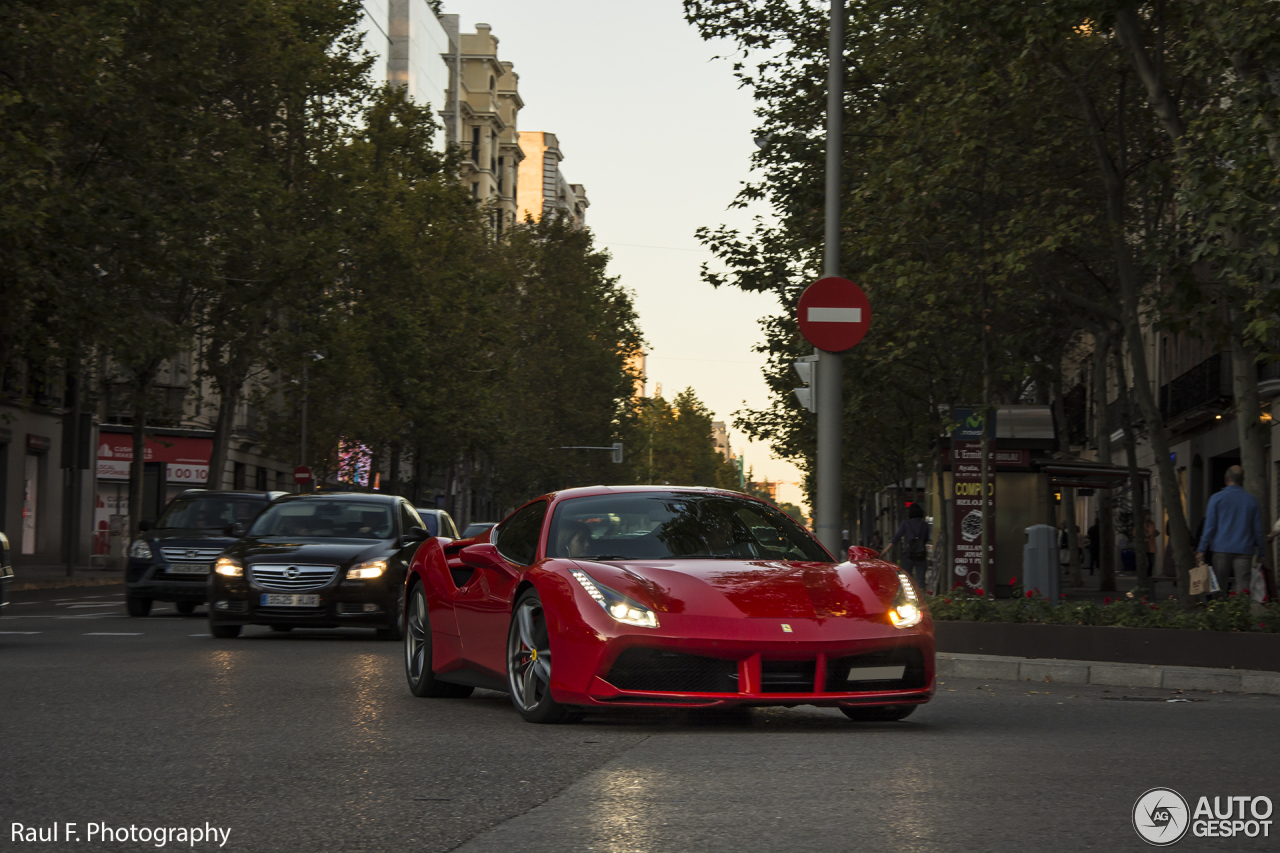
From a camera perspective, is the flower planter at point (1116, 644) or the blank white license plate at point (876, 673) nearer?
the blank white license plate at point (876, 673)

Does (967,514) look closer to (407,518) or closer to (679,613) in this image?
(407,518)

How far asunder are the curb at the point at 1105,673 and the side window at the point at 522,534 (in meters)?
5.47

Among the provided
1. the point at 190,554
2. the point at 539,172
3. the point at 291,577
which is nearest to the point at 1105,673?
the point at 291,577

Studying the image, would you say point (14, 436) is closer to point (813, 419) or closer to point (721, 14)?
point (813, 419)

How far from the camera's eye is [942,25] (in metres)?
20.0

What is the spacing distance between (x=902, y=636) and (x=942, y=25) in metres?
12.1

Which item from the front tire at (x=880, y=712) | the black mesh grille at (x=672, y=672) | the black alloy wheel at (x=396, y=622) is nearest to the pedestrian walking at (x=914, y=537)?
the black alloy wheel at (x=396, y=622)

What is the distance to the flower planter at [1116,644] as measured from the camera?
13.8 meters

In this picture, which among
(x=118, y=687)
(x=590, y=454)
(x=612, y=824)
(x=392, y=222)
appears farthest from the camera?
(x=590, y=454)

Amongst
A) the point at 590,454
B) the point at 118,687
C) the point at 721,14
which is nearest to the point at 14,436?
the point at 721,14

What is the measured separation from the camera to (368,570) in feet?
58.5

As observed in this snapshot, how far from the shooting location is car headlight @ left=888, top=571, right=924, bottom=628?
9.43m

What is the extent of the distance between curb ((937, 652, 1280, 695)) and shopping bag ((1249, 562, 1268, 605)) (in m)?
3.38

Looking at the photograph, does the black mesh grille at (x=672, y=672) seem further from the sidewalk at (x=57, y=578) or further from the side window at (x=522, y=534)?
the sidewalk at (x=57, y=578)
